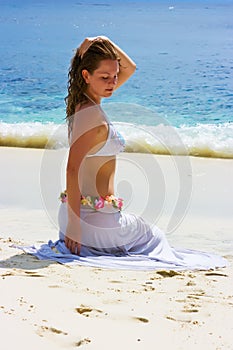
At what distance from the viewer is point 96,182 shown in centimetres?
387

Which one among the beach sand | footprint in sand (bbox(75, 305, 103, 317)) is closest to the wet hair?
the beach sand

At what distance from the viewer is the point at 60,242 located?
12.8 feet

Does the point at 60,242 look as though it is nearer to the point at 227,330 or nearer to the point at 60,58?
the point at 227,330

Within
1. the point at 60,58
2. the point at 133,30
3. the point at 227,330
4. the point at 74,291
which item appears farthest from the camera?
the point at 133,30

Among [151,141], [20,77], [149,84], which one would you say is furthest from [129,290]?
[20,77]

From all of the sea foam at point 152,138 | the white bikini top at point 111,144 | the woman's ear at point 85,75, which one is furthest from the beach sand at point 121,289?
the sea foam at point 152,138

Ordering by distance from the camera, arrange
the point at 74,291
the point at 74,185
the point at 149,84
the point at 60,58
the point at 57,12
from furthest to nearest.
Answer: the point at 57,12, the point at 60,58, the point at 149,84, the point at 74,185, the point at 74,291

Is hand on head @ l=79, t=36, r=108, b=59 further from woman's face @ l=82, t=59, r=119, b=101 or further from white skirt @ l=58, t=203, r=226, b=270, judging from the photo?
white skirt @ l=58, t=203, r=226, b=270

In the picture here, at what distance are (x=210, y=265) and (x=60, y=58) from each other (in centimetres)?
1492

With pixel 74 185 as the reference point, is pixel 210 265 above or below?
below

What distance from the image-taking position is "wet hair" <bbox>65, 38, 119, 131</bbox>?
3771 mm

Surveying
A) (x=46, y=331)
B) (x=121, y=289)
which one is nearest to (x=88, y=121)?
(x=121, y=289)

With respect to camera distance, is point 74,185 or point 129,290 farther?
point 74,185

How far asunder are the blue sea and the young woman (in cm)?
428
